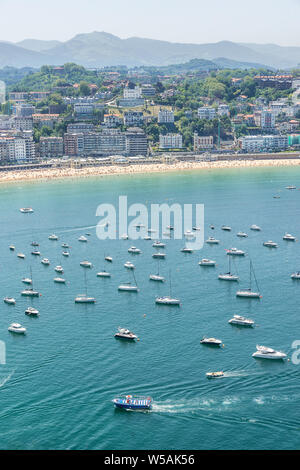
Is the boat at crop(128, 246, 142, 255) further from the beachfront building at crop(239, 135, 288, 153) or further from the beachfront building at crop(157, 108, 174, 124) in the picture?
the beachfront building at crop(157, 108, 174, 124)

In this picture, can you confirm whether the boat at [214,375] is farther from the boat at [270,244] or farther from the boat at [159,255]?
the boat at [270,244]

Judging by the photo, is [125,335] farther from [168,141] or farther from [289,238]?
[168,141]

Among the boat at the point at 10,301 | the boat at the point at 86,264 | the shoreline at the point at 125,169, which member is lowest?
the boat at the point at 10,301

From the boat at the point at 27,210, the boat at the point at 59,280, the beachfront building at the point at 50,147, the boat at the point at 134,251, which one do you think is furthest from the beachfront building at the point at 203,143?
the boat at the point at 59,280

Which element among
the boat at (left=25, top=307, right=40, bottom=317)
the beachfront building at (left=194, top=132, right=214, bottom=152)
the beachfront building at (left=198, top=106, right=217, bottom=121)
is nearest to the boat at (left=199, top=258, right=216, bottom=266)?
the boat at (left=25, top=307, right=40, bottom=317)
